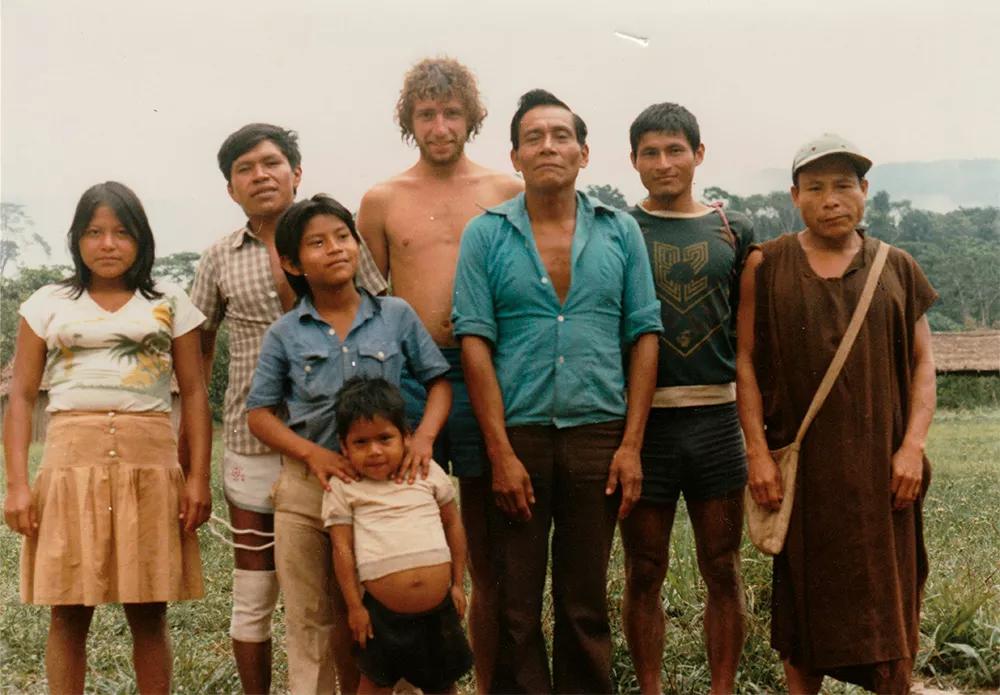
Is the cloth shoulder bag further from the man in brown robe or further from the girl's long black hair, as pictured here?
the girl's long black hair

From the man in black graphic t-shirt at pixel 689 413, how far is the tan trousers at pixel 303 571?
1.19m

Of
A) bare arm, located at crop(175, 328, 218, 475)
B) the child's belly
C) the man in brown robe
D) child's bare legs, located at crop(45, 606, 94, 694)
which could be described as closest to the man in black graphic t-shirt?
the man in brown robe

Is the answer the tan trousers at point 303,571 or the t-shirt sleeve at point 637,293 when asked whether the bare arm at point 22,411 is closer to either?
the tan trousers at point 303,571

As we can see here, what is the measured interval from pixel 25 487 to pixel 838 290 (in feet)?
9.62

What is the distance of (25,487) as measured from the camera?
11.3 feet

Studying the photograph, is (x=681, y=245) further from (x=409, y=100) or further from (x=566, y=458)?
(x=409, y=100)

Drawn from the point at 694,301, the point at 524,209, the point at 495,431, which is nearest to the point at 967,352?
the point at 694,301

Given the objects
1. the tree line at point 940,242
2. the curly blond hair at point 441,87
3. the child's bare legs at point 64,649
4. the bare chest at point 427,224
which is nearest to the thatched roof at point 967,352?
the tree line at point 940,242

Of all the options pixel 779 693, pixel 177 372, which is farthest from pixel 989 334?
pixel 177 372

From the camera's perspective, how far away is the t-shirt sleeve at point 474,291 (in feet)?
11.4

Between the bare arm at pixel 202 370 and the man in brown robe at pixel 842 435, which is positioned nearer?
the man in brown robe at pixel 842 435

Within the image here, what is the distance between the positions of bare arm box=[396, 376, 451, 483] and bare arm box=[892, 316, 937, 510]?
62.7 inches

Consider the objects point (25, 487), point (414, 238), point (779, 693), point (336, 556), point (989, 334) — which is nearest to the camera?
point (336, 556)

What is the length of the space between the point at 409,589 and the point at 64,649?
4.31ft
